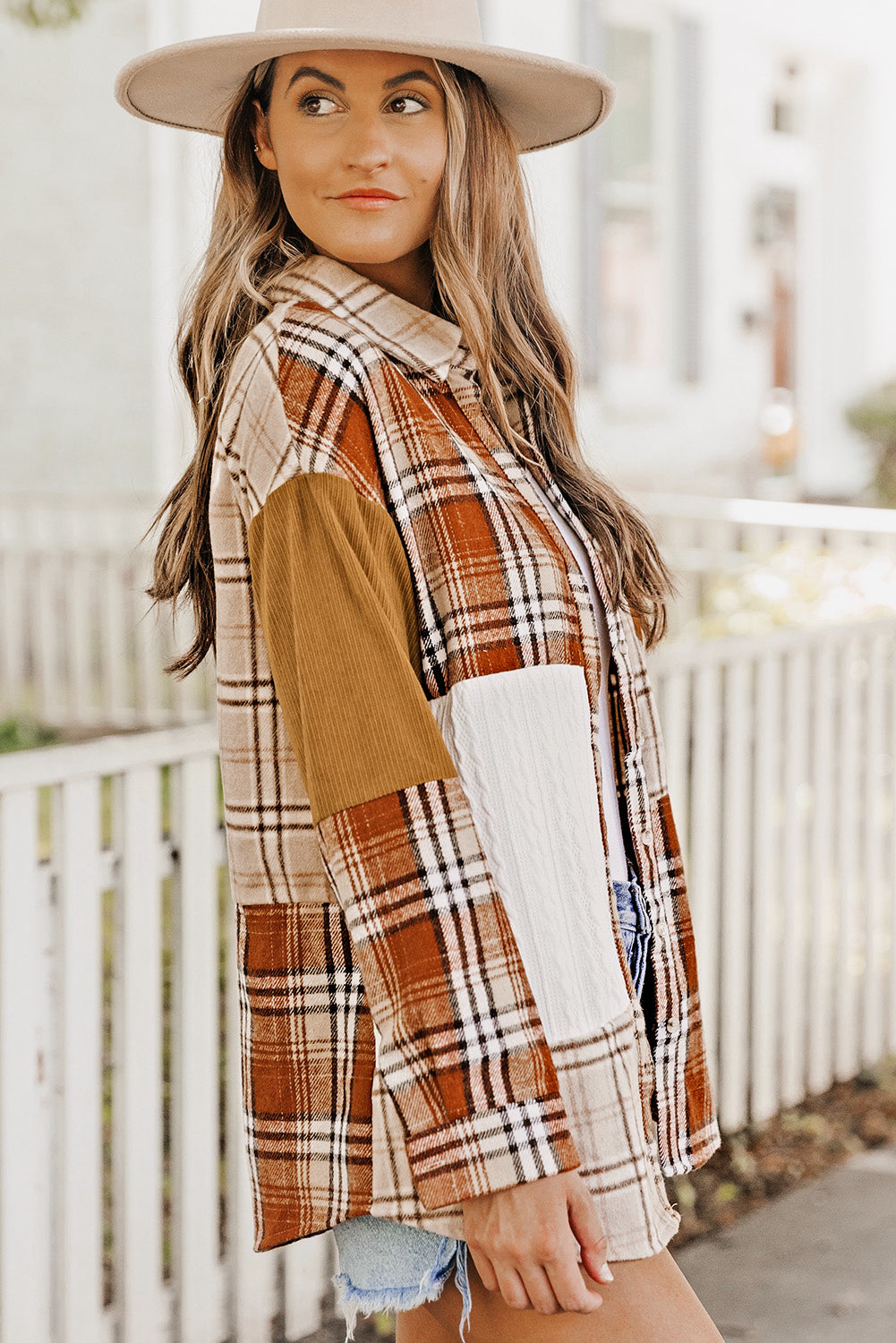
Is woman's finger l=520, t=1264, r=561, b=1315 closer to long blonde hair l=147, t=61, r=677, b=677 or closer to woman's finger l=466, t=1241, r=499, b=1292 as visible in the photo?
woman's finger l=466, t=1241, r=499, b=1292

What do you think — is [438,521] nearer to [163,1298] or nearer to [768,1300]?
[163,1298]

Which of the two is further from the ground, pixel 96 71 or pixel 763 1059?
pixel 96 71

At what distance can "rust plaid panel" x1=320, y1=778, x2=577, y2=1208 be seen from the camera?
1.34 metres

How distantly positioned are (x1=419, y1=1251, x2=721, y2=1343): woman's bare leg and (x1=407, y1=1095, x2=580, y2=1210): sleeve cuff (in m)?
0.17

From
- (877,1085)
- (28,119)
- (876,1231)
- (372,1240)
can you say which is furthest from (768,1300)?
(28,119)

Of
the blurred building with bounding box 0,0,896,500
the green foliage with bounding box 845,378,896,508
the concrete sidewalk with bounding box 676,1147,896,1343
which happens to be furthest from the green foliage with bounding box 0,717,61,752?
the green foliage with bounding box 845,378,896,508

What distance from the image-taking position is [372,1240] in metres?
1.50

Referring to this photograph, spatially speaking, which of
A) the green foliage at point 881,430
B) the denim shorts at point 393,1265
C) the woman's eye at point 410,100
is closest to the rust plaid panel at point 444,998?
the denim shorts at point 393,1265

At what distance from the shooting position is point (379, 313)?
1.60 meters

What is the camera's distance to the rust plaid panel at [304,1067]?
58.1 inches

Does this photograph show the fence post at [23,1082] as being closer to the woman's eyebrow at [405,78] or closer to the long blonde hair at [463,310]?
the long blonde hair at [463,310]

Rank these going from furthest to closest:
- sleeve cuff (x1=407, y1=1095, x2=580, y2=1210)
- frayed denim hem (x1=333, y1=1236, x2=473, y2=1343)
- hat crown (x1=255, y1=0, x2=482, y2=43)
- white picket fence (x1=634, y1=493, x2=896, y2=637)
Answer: white picket fence (x1=634, y1=493, x2=896, y2=637) → hat crown (x1=255, y1=0, x2=482, y2=43) → frayed denim hem (x1=333, y1=1236, x2=473, y2=1343) → sleeve cuff (x1=407, y1=1095, x2=580, y2=1210)

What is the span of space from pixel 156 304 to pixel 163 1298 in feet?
20.5

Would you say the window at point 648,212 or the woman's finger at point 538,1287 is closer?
the woman's finger at point 538,1287
